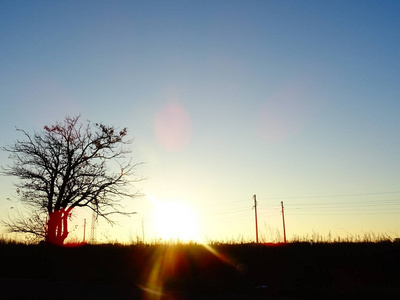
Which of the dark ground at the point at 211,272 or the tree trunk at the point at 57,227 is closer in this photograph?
the dark ground at the point at 211,272

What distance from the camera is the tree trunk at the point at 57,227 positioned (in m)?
23.0

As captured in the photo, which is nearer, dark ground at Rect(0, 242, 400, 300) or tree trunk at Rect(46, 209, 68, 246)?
dark ground at Rect(0, 242, 400, 300)

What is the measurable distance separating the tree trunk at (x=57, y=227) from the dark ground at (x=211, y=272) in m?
7.97

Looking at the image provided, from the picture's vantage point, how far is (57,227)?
23359 mm

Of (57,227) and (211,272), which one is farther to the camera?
(57,227)

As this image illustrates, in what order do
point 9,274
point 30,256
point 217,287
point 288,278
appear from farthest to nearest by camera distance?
point 30,256
point 9,274
point 288,278
point 217,287

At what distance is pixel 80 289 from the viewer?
29.4 ft

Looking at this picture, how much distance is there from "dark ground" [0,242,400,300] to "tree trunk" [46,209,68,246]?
7.97 meters

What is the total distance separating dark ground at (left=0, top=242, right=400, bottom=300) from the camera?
794 cm

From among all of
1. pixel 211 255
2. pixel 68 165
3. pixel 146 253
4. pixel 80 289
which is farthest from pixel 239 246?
pixel 68 165

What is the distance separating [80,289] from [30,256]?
7.85 metres

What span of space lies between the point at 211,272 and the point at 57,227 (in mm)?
16033

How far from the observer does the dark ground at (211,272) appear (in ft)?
26.1

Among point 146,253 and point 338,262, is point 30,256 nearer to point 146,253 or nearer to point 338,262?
point 146,253
